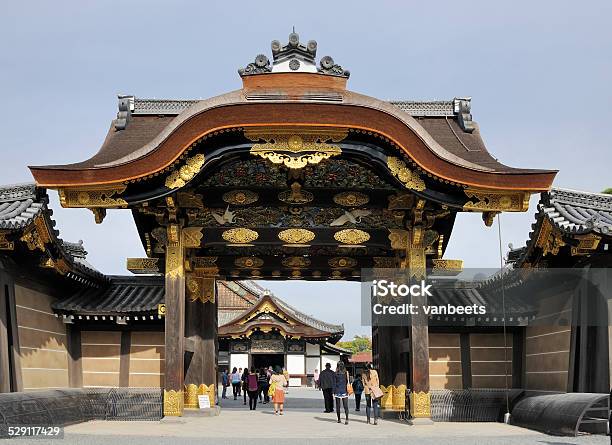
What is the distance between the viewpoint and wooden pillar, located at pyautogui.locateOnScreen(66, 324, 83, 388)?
16.8 meters

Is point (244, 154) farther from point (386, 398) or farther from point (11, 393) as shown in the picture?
point (386, 398)

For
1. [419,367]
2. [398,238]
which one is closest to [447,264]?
[398,238]

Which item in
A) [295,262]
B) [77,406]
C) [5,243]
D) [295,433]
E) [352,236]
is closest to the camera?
[295,433]

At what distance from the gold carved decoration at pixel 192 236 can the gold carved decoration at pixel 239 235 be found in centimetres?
56

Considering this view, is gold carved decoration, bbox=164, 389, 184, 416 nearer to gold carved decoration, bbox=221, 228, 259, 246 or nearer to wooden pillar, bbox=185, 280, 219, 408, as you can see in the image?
wooden pillar, bbox=185, 280, 219, 408

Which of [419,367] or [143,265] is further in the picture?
[143,265]

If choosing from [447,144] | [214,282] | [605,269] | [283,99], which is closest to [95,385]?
[214,282]

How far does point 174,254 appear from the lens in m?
14.4

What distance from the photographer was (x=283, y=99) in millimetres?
12773

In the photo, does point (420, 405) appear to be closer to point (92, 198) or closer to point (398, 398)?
point (398, 398)

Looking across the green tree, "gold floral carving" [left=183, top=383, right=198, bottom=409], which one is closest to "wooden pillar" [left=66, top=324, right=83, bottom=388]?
"gold floral carving" [left=183, top=383, right=198, bottom=409]

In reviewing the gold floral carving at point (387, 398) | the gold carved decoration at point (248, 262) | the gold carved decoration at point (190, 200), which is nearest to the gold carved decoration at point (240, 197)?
the gold carved decoration at point (190, 200)

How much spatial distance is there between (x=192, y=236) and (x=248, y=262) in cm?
270

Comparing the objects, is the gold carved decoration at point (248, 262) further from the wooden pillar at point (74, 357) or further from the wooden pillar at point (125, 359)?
the wooden pillar at point (74, 357)
